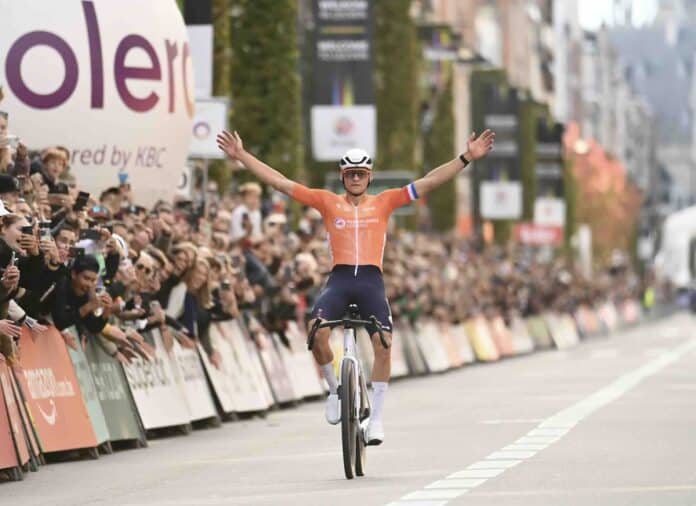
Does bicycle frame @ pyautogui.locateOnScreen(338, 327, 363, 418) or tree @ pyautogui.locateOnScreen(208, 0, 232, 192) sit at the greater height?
tree @ pyautogui.locateOnScreen(208, 0, 232, 192)

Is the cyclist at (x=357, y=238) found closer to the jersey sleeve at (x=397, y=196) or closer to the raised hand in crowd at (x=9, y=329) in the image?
the jersey sleeve at (x=397, y=196)

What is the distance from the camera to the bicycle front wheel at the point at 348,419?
56.3 ft

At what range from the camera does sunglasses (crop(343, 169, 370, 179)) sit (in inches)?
719

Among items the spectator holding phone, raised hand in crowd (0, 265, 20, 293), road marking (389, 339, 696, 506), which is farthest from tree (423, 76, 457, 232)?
raised hand in crowd (0, 265, 20, 293)

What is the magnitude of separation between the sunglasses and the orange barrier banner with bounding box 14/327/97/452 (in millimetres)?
2793

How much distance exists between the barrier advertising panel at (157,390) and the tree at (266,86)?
796 inches

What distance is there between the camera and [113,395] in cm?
2147

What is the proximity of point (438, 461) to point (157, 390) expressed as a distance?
17.1 feet

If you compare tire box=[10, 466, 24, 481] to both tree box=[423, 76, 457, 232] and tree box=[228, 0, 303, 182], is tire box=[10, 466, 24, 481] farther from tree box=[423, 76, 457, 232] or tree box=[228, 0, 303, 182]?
tree box=[423, 76, 457, 232]

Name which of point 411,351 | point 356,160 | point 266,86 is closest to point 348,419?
point 356,160

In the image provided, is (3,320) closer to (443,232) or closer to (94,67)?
(94,67)

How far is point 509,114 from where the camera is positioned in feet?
259

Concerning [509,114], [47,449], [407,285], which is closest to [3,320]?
[47,449]

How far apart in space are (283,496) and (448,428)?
7.60m
